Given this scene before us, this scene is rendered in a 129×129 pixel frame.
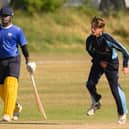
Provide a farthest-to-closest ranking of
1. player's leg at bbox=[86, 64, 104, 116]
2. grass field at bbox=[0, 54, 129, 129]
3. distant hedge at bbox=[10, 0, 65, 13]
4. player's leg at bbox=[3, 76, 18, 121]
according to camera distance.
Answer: distant hedge at bbox=[10, 0, 65, 13], player's leg at bbox=[86, 64, 104, 116], player's leg at bbox=[3, 76, 18, 121], grass field at bbox=[0, 54, 129, 129]

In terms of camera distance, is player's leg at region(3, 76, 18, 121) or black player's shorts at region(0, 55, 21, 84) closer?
player's leg at region(3, 76, 18, 121)

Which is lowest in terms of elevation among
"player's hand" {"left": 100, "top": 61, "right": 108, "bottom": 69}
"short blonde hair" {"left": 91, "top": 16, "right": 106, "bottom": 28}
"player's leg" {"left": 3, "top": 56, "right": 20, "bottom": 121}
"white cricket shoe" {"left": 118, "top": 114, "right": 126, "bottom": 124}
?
"white cricket shoe" {"left": 118, "top": 114, "right": 126, "bottom": 124}

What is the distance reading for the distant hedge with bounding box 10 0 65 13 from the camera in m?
49.7

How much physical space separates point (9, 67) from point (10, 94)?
51 centimetres

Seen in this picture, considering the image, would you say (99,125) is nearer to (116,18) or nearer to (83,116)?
(83,116)

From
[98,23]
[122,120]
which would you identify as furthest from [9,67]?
[122,120]

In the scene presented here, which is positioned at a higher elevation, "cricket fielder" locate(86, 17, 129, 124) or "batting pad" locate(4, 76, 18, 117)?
"cricket fielder" locate(86, 17, 129, 124)

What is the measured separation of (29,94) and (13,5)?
3014cm

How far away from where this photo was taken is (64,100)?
1964 cm

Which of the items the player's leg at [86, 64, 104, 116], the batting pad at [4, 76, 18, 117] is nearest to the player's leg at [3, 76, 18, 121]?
the batting pad at [4, 76, 18, 117]

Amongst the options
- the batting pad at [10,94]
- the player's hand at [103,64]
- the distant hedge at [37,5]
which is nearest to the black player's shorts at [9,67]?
the batting pad at [10,94]

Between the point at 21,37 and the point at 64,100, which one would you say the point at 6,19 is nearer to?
the point at 21,37

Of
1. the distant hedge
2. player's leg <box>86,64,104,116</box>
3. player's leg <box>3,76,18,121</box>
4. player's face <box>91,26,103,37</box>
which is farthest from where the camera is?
the distant hedge

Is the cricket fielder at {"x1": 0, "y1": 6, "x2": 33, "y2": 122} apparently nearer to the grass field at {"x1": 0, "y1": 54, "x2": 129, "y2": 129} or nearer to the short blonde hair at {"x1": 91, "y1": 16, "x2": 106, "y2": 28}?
the grass field at {"x1": 0, "y1": 54, "x2": 129, "y2": 129}
